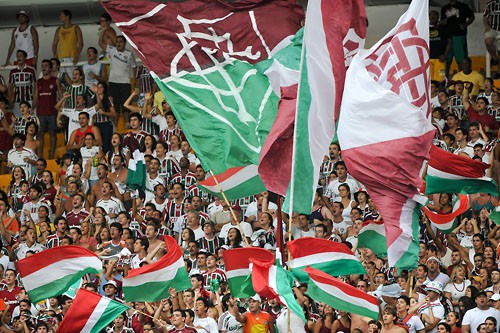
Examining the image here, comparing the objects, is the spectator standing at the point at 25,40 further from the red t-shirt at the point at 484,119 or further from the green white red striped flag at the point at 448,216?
the green white red striped flag at the point at 448,216

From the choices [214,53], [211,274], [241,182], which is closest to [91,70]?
[211,274]

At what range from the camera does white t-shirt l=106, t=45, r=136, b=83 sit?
2556cm

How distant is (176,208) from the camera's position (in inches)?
851

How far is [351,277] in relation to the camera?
1845 centimetres

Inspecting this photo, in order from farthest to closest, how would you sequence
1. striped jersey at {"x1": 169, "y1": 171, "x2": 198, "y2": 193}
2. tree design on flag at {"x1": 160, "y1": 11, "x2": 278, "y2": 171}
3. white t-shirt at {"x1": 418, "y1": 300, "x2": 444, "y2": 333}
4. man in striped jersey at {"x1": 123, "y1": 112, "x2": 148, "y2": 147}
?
man in striped jersey at {"x1": 123, "y1": 112, "x2": 148, "y2": 147} < striped jersey at {"x1": 169, "y1": 171, "x2": 198, "y2": 193} < white t-shirt at {"x1": 418, "y1": 300, "x2": 444, "y2": 333} < tree design on flag at {"x1": 160, "y1": 11, "x2": 278, "y2": 171}

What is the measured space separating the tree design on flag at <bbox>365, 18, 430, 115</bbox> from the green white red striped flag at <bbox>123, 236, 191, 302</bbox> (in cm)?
310

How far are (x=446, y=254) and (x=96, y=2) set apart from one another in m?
11.2

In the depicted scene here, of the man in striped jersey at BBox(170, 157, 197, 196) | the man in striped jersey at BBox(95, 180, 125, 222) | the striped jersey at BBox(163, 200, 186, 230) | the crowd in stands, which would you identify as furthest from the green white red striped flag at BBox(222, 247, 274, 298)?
the man in striped jersey at BBox(95, 180, 125, 222)

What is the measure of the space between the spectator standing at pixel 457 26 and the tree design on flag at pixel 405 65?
33.2 feet

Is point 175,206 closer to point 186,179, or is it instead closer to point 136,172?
point 186,179

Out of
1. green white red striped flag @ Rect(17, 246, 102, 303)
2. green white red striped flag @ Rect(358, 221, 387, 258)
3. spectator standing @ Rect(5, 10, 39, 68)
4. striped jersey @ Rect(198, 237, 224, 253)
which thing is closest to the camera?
green white red striped flag @ Rect(17, 246, 102, 303)

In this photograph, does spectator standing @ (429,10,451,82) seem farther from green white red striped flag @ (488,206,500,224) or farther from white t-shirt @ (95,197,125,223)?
green white red striped flag @ (488,206,500,224)

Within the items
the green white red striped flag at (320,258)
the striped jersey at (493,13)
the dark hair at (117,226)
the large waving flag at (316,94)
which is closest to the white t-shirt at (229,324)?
the green white red striped flag at (320,258)

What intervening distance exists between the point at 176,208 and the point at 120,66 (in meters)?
4.66
